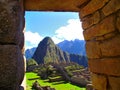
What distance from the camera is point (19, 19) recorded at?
277 cm

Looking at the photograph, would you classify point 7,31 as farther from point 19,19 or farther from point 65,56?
point 65,56

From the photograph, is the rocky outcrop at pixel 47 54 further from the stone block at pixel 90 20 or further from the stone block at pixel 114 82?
the stone block at pixel 114 82

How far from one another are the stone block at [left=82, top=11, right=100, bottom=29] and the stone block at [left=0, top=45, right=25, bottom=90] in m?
1.33

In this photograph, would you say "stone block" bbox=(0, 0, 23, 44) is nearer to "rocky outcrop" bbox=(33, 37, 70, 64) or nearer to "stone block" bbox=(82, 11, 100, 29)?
"stone block" bbox=(82, 11, 100, 29)

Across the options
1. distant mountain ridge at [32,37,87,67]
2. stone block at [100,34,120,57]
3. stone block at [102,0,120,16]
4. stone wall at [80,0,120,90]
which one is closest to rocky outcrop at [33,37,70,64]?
distant mountain ridge at [32,37,87,67]

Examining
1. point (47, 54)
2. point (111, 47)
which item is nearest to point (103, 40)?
point (111, 47)

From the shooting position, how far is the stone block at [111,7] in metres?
2.67

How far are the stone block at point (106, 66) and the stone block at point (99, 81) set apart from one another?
0.26 feet

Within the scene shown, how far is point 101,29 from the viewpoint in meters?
3.15

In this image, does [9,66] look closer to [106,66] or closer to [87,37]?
[106,66]

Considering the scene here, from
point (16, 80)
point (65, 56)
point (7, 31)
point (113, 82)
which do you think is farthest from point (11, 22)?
point (65, 56)

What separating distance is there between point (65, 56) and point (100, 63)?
277 feet

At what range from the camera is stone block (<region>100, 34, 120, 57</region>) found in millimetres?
2768

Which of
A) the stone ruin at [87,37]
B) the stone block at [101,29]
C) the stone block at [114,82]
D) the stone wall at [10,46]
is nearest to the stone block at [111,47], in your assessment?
the stone ruin at [87,37]
